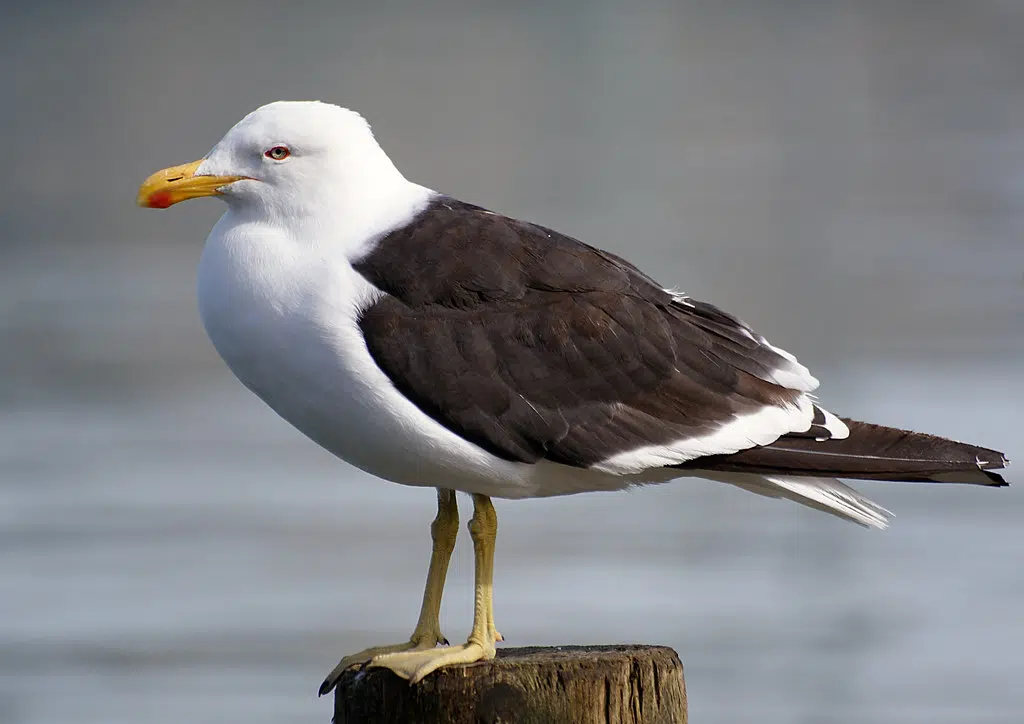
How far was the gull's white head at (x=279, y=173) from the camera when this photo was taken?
5.18 meters

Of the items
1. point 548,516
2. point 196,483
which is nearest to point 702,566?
point 548,516

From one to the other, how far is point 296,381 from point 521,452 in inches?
26.5

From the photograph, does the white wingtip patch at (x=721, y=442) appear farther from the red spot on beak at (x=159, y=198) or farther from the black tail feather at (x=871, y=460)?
the red spot on beak at (x=159, y=198)

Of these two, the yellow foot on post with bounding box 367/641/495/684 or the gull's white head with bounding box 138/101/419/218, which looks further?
the gull's white head with bounding box 138/101/419/218

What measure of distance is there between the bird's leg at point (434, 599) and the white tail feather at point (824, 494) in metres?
0.90

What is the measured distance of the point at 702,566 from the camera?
11875 millimetres

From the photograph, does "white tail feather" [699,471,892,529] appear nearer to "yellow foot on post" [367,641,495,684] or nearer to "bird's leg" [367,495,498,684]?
"bird's leg" [367,495,498,684]

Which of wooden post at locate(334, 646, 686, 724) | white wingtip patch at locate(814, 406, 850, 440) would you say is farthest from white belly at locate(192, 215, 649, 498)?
white wingtip patch at locate(814, 406, 850, 440)

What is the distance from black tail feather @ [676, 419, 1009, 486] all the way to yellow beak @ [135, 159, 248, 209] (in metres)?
1.61

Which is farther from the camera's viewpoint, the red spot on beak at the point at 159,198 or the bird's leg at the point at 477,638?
the red spot on beak at the point at 159,198

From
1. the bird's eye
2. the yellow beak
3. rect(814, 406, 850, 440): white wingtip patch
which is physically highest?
the bird's eye

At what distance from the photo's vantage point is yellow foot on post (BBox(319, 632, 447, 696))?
5320 mm

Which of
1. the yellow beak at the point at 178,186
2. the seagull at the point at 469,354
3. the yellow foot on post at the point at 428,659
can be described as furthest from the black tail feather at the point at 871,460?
the yellow beak at the point at 178,186

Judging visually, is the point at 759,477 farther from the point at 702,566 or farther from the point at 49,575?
the point at 49,575
